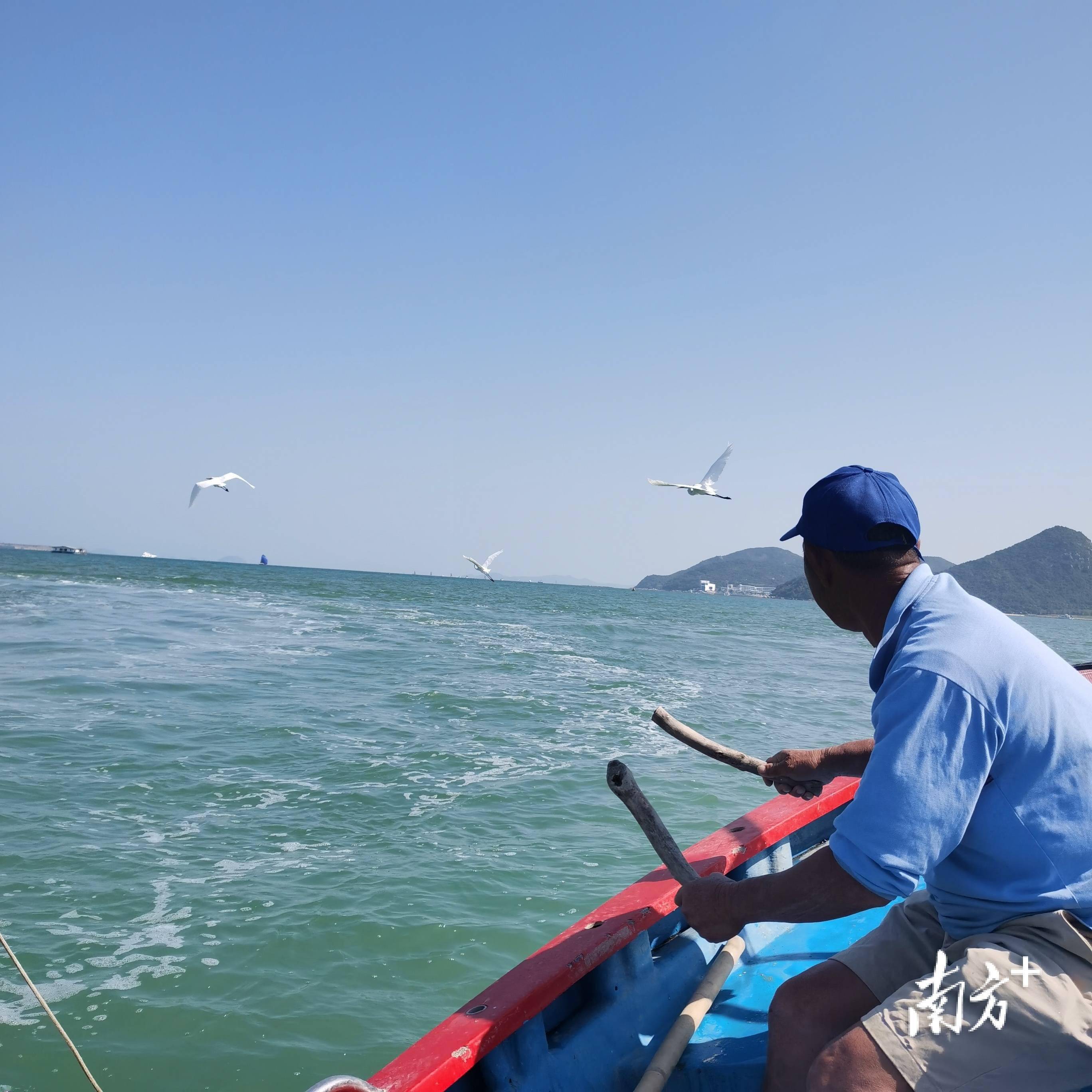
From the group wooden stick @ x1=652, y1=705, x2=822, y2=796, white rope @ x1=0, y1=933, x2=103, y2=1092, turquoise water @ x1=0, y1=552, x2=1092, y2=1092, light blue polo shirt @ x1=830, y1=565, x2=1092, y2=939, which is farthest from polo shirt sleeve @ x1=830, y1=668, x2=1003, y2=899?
turquoise water @ x1=0, y1=552, x2=1092, y2=1092

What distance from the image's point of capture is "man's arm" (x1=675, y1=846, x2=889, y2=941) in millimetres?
1584

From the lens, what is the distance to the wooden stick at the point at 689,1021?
6.98 feet

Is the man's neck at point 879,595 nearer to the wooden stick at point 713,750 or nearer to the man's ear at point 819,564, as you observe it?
the man's ear at point 819,564

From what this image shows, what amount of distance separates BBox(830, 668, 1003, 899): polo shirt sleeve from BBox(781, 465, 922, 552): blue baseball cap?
0.36 meters

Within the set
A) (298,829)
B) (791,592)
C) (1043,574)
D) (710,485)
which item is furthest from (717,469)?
(791,592)

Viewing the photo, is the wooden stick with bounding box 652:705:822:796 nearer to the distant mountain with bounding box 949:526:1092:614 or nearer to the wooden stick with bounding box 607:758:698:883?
the wooden stick with bounding box 607:758:698:883

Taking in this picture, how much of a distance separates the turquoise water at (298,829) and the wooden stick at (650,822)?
8.55 ft

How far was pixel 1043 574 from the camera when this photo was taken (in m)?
118

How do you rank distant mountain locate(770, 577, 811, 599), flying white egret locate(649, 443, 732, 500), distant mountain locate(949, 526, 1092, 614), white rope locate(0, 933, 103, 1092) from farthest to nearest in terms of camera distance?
distant mountain locate(770, 577, 811, 599), distant mountain locate(949, 526, 1092, 614), flying white egret locate(649, 443, 732, 500), white rope locate(0, 933, 103, 1092)

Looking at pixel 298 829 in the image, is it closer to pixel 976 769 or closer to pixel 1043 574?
pixel 976 769

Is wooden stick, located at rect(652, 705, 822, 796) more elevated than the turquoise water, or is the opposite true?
wooden stick, located at rect(652, 705, 822, 796)

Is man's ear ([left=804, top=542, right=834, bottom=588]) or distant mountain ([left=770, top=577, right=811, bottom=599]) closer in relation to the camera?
man's ear ([left=804, top=542, right=834, bottom=588])

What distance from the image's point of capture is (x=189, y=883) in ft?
19.2

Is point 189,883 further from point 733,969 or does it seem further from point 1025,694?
point 1025,694
